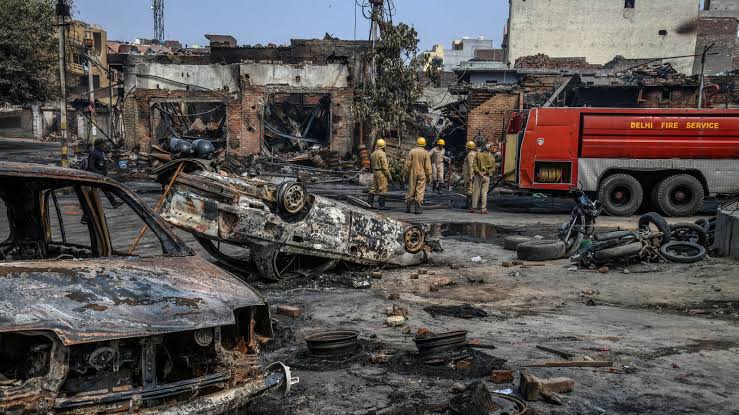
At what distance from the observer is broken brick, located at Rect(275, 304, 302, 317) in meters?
6.90

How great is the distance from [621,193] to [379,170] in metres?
5.82

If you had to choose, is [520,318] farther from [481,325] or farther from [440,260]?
[440,260]

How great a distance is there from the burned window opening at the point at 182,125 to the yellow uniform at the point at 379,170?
45.1ft

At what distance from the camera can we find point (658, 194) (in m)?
15.8

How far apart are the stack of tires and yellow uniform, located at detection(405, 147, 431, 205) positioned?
4.19 metres

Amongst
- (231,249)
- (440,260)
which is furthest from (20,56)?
(440,260)

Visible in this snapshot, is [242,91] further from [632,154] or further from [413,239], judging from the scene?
[413,239]

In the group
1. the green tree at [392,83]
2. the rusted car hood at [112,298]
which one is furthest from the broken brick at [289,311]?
the green tree at [392,83]

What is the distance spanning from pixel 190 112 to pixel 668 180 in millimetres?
21932

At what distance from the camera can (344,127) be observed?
27.4m

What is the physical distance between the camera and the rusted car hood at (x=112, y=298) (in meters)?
3.18

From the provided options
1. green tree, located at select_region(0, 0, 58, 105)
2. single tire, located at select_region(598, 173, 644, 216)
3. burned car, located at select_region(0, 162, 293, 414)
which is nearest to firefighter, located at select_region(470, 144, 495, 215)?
single tire, located at select_region(598, 173, 644, 216)

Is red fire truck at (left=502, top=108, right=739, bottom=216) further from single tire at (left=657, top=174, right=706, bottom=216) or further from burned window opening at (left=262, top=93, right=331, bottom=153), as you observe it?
burned window opening at (left=262, top=93, right=331, bottom=153)

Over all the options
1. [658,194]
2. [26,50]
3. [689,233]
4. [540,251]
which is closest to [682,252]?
[689,233]
